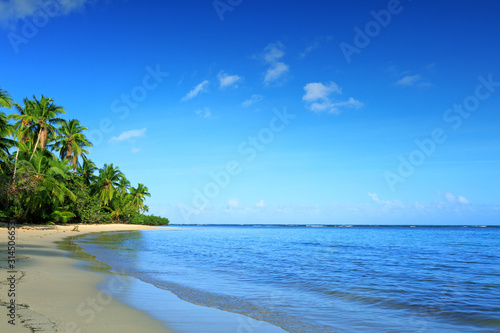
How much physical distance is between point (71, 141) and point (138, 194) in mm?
37519

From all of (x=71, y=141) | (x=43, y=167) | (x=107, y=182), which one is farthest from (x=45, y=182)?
(x=107, y=182)

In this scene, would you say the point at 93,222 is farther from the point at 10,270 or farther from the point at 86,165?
the point at 10,270

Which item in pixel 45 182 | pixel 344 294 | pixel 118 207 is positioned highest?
pixel 45 182

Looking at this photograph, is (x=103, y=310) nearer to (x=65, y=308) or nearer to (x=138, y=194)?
(x=65, y=308)

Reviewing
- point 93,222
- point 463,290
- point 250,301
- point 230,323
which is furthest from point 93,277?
point 93,222

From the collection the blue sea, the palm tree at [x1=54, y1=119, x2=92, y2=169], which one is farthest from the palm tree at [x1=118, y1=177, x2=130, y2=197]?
the blue sea

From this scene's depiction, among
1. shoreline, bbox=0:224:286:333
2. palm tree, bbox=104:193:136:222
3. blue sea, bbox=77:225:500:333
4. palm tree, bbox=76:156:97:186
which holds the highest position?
palm tree, bbox=76:156:97:186

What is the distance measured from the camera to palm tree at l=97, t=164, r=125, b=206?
6219 centimetres

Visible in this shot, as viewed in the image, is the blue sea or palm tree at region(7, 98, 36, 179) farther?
palm tree at region(7, 98, 36, 179)

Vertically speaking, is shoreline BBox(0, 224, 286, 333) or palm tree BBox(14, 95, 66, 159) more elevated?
palm tree BBox(14, 95, 66, 159)

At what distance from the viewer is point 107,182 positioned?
64188mm

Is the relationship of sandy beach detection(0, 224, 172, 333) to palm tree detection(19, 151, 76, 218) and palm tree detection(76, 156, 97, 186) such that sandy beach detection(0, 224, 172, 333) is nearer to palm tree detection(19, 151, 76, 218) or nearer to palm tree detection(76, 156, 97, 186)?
palm tree detection(19, 151, 76, 218)

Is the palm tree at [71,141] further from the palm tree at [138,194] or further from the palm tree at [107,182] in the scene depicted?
the palm tree at [138,194]

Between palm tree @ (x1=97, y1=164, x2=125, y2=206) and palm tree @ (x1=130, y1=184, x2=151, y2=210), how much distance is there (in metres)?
14.6
